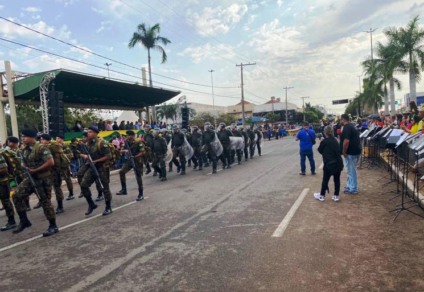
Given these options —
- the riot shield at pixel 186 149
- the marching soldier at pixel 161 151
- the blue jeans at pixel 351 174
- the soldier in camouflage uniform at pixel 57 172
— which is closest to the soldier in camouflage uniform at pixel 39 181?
the soldier in camouflage uniform at pixel 57 172

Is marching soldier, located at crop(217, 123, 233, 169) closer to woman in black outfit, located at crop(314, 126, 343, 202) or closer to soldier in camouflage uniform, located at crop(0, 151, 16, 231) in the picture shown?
woman in black outfit, located at crop(314, 126, 343, 202)

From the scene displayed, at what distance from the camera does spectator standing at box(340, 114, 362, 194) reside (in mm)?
8320

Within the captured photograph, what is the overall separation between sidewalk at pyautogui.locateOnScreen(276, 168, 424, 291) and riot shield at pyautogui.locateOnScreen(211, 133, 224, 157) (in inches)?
270

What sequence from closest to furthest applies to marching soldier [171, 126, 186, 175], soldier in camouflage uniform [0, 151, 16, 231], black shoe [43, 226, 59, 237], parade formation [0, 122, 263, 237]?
black shoe [43, 226, 59, 237]
parade formation [0, 122, 263, 237]
soldier in camouflage uniform [0, 151, 16, 231]
marching soldier [171, 126, 186, 175]

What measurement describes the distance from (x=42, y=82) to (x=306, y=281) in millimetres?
15539

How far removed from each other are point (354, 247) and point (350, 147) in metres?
3.87

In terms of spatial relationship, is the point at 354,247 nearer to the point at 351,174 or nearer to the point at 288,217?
the point at 288,217

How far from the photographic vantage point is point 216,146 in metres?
14.3

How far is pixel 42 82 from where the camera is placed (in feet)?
52.6

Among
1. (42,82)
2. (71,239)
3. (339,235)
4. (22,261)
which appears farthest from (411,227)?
(42,82)

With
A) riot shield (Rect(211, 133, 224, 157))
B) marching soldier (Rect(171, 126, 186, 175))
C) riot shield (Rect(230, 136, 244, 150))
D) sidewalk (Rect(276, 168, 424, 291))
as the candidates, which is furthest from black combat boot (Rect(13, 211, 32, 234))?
riot shield (Rect(230, 136, 244, 150))

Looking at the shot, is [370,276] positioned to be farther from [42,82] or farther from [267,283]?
[42,82]

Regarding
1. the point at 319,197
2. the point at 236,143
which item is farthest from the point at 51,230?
the point at 236,143

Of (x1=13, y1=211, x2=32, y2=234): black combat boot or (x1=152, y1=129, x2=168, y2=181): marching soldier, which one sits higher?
(x1=152, y1=129, x2=168, y2=181): marching soldier
